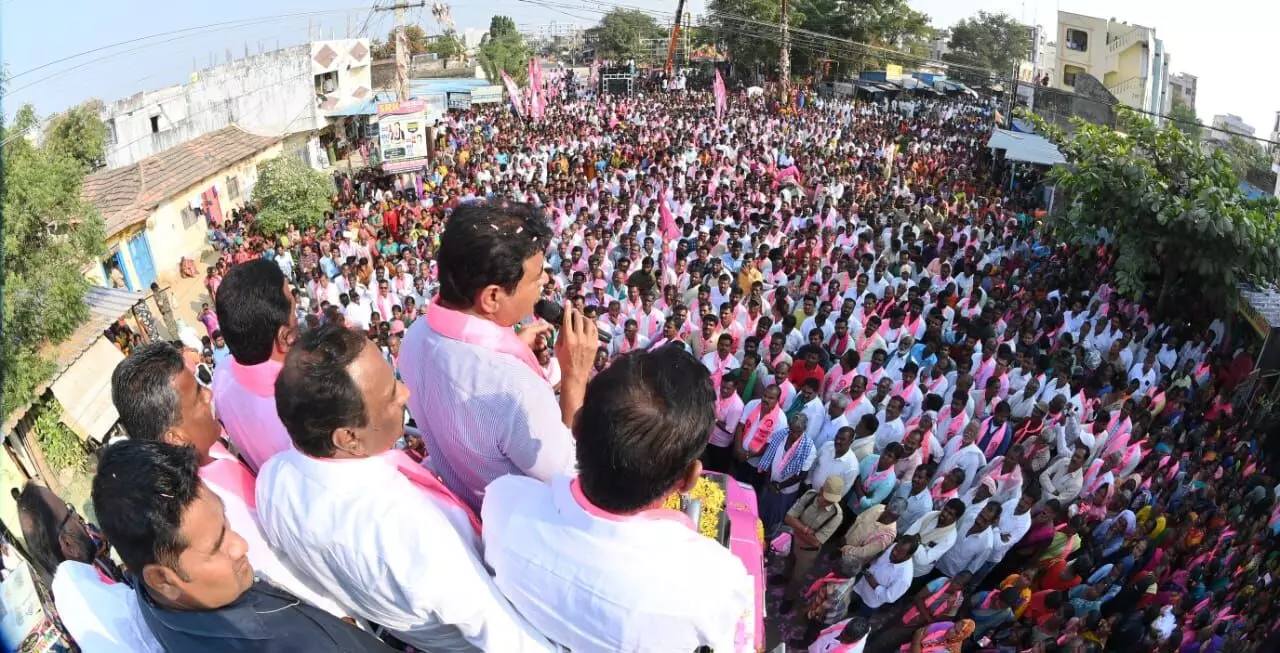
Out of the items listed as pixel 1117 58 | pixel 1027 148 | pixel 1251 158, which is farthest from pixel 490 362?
pixel 1117 58

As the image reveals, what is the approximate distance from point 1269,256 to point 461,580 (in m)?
8.24

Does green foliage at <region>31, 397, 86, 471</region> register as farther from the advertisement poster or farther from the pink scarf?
the advertisement poster

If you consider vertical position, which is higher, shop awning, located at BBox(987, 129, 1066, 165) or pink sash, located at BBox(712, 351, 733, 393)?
shop awning, located at BBox(987, 129, 1066, 165)

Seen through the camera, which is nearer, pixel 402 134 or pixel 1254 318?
pixel 1254 318

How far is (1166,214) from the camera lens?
22.3ft

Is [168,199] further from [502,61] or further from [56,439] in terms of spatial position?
[502,61]

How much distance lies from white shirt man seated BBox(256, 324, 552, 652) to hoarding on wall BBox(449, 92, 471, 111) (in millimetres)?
23872

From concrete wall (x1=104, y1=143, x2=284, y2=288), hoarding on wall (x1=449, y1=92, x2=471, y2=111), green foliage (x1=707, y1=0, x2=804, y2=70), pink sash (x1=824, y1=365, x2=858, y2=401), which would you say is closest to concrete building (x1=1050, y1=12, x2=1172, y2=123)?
green foliage (x1=707, y1=0, x2=804, y2=70)

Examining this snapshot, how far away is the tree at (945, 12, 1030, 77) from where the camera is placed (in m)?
45.8

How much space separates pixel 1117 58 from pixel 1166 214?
88.8 ft

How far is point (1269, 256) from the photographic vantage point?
6.71 m

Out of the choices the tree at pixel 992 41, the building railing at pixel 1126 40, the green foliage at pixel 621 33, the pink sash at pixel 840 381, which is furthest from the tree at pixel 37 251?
the tree at pixel 992 41

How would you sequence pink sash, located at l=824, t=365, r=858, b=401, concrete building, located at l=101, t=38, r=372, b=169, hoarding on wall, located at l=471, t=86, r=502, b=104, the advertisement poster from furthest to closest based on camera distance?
hoarding on wall, located at l=471, t=86, r=502, b=104 < concrete building, located at l=101, t=38, r=372, b=169 < the advertisement poster < pink sash, located at l=824, t=365, r=858, b=401

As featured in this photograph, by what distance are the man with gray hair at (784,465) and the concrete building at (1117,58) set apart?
93.6ft
